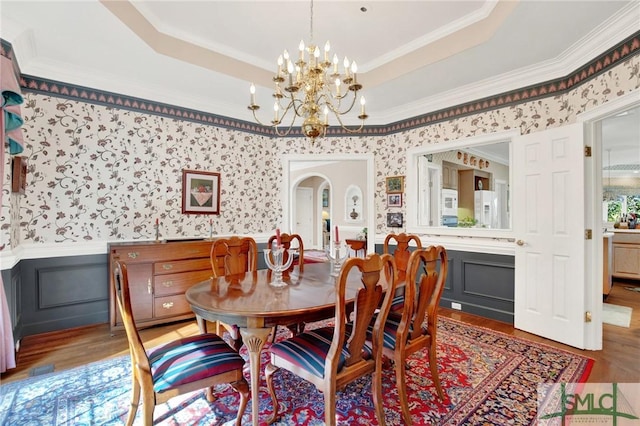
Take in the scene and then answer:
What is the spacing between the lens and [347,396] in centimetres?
204

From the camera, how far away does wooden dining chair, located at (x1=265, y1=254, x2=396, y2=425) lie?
1.49 m

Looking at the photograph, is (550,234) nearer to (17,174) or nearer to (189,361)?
(189,361)

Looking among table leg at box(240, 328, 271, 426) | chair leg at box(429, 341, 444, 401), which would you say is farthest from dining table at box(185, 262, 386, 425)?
chair leg at box(429, 341, 444, 401)

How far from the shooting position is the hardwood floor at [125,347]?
238cm

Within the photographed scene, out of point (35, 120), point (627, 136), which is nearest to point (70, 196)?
point (35, 120)

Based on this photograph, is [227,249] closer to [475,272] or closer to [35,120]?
[35,120]

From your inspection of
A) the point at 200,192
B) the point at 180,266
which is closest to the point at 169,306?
the point at 180,266

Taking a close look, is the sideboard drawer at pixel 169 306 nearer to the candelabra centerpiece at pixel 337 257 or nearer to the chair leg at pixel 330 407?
the candelabra centerpiece at pixel 337 257

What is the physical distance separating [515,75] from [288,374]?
3710mm

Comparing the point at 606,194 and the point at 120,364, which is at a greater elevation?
the point at 606,194

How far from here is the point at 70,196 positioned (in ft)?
10.4

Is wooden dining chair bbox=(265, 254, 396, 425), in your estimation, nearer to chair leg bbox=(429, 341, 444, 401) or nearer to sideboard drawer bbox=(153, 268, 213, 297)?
chair leg bbox=(429, 341, 444, 401)

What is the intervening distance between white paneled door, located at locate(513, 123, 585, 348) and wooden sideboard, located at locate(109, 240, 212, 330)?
11.5 feet

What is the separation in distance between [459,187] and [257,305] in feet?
21.0
